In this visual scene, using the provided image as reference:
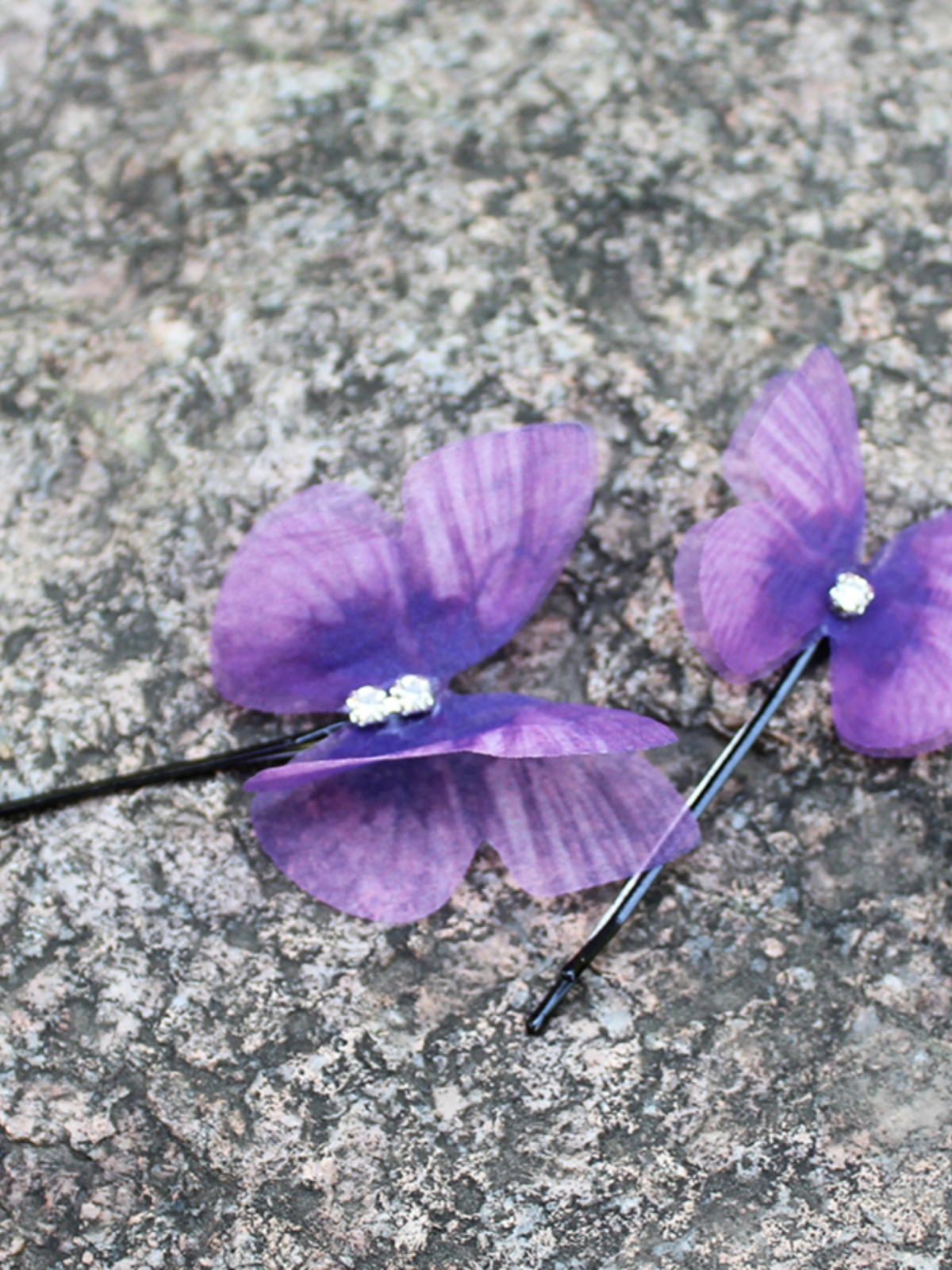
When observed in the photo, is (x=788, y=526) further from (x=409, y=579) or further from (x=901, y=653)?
(x=409, y=579)

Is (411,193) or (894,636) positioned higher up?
(411,193)

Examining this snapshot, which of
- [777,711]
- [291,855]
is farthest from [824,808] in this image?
[291,855]

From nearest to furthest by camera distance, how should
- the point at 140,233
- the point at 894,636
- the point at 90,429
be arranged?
the point at 894,636 < the point at 90,429 < the point at 140,233

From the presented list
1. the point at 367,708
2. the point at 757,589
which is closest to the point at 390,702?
the point at 367,708

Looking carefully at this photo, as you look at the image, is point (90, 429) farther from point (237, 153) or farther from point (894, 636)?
point (894, 636)

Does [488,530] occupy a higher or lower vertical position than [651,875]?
higher

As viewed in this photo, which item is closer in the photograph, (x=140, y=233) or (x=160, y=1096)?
(x=160, y=1096)

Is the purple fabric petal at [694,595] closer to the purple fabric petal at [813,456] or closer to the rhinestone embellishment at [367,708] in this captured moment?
the purple fabric petal at [813,456]
